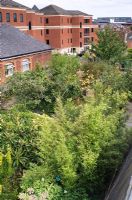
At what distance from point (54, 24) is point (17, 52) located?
3818 cm

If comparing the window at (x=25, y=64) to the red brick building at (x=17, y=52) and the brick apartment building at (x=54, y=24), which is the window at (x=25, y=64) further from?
the brick apartment building at (x=54, y=24)

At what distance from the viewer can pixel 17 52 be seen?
102 ft

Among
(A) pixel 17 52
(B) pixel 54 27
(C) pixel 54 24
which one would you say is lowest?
(A) pixel 17 52

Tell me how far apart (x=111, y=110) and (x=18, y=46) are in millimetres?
21539

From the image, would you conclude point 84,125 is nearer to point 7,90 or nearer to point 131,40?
point 7,90

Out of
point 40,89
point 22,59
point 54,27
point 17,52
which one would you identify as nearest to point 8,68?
point 17,52

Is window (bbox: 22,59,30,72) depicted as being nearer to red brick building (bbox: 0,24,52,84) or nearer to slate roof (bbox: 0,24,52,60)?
red brick building (bbox: 0,24,52,84)

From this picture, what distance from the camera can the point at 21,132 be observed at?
13922mm

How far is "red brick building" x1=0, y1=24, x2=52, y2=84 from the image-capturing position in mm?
29328

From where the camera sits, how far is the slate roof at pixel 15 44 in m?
29.9

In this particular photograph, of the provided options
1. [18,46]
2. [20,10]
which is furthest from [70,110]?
[20,10]

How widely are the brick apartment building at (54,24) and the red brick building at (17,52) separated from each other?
62.6 ft

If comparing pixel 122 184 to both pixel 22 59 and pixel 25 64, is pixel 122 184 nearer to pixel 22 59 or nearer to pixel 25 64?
pixel 22 59

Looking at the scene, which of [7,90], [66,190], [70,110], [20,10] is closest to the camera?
[66,190]
